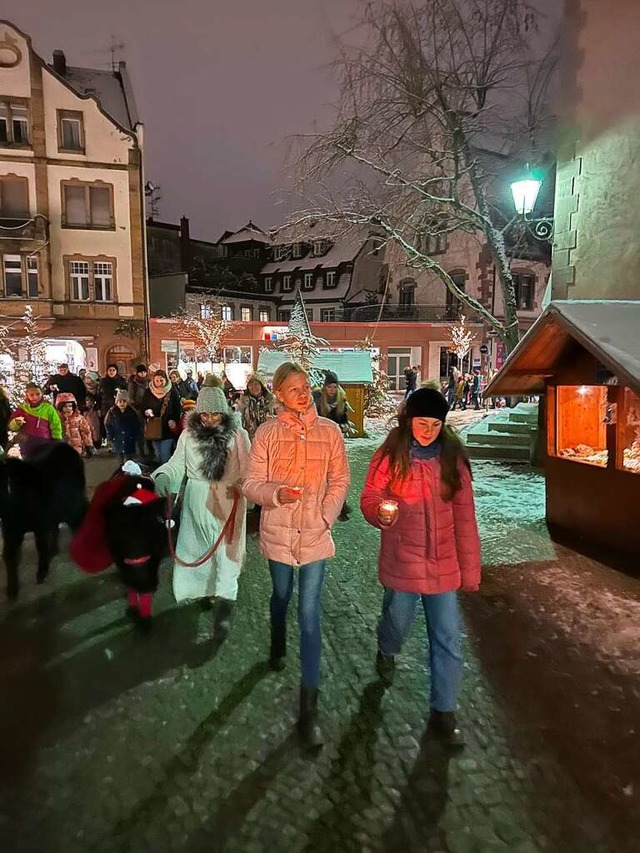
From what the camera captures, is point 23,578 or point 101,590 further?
point 23,578

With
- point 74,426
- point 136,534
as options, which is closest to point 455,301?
point 74,426

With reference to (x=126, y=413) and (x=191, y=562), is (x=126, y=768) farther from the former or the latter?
(x=126, y=413)

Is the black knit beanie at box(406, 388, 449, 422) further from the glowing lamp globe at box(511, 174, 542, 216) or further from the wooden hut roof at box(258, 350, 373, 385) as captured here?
the wooden hut roof at box(258, 350, 373, 385)

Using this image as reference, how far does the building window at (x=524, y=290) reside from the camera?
38969 millimetres

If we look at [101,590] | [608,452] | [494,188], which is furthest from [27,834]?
[494,188]

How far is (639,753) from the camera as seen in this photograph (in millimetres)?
3320

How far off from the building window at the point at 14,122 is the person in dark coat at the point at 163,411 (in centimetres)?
2469

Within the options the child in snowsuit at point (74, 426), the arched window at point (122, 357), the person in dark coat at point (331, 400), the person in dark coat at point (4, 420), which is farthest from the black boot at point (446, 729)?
the arched window at point (122, 357)

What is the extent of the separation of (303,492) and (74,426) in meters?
10.2

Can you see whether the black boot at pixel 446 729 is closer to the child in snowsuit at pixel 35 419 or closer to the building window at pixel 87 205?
the child in snowsuit at pixel 35 419

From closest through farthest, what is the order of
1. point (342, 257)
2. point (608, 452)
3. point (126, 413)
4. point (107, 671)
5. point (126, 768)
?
1. point (126, 768)
2. point (107, 671)
3. point (608, 452)
4. point (126, 413)
5. point (342, 257)

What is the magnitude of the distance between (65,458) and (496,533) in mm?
5156

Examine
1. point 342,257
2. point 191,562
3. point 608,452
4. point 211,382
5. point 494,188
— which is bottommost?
point 191,562

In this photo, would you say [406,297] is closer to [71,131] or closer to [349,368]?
[71,131]
